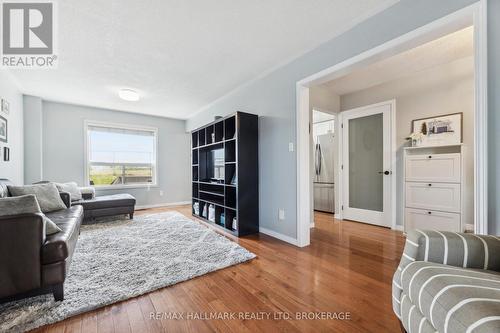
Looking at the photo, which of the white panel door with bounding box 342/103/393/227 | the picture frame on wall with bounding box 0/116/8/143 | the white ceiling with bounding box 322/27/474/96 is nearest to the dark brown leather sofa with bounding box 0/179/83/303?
the picture frame on wall with bounding box 0/116/8/143

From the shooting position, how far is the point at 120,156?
4.91 m

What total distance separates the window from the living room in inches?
2.8

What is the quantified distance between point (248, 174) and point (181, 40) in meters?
1.84

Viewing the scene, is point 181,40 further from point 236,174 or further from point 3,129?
point 3,129

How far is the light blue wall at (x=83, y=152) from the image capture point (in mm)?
4195

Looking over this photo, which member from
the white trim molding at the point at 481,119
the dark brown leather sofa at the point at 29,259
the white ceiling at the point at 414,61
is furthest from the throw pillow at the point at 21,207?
the white ceiling at the point at 414,61

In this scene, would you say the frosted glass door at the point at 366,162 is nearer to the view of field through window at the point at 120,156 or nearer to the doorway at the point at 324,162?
the doorway at the point at 324,162

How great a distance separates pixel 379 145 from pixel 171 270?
3.58 metres

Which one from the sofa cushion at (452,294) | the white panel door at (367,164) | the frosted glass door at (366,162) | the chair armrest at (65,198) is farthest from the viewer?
the frosted glass door at (366,162)

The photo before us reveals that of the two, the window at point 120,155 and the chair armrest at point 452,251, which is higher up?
the window at point 120,155

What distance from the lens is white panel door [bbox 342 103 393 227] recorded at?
3.41 metres

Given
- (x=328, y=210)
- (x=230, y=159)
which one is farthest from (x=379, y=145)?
(x=230, y=159)

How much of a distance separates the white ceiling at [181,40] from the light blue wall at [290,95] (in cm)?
12

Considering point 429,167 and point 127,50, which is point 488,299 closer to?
point 429,167
